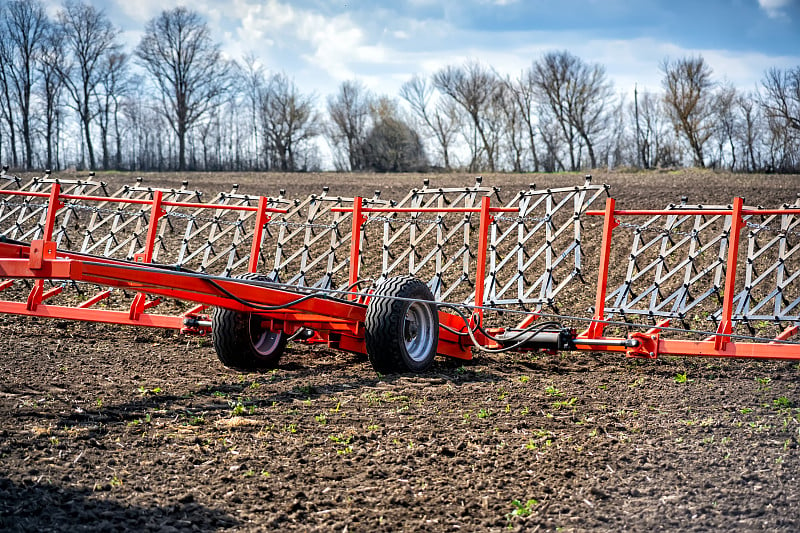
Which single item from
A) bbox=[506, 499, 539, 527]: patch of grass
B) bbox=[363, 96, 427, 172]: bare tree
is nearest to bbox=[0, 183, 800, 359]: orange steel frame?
bbox=[506, 499, 539, 527]: patch of grass

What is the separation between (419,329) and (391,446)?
2699mm

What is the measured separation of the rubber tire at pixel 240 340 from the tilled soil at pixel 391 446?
18 cm

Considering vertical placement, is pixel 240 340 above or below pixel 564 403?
above

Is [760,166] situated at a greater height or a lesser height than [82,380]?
greater

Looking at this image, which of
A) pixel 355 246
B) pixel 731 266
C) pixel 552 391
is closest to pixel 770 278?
pixel 731 266

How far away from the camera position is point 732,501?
151 inches

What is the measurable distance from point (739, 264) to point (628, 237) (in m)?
2.46

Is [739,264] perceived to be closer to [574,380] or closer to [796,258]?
[796,258]

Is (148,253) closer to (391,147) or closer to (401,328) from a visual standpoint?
(401,328)

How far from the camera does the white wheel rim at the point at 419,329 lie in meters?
7.37

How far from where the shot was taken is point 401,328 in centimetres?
694

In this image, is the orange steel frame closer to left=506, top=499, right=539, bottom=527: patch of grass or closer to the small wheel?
the small wheel

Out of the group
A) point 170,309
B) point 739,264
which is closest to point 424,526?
point 170,309

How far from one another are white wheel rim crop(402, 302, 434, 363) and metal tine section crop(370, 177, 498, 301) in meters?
2.76
